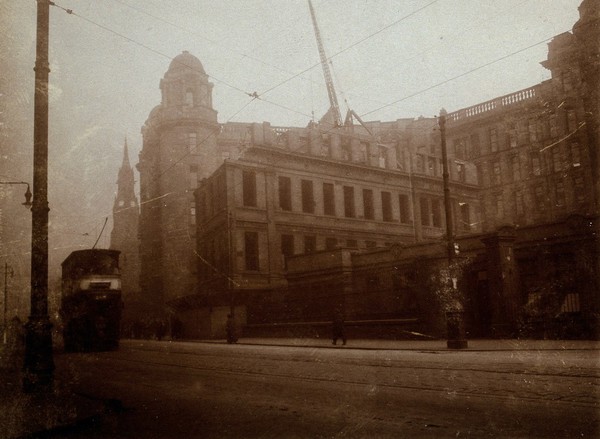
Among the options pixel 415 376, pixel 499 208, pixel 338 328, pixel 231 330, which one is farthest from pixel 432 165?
pixel 415 376

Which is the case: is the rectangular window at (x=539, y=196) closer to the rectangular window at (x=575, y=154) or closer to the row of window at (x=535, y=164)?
the row of window at (x=535, y=164)

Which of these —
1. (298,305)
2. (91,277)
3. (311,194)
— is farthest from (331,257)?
(91,277)

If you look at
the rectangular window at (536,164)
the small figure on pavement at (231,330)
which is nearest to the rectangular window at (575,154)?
the rectangular window at (536,164)

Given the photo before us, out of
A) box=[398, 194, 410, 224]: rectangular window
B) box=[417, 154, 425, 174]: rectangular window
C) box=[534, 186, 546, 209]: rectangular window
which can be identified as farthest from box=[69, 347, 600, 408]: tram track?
box=[534, 186, 546, 209]: rectangular window

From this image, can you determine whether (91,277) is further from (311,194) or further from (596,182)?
(596,182)

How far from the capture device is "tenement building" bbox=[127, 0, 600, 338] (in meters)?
23.8

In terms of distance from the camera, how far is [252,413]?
6.94m

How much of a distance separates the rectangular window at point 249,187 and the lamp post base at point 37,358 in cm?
2948

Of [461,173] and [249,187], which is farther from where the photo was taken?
[461,173]

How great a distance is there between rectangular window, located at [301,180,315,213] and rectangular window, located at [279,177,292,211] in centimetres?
127

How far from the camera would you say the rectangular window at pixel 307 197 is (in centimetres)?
4100

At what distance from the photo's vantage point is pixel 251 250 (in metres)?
37.8

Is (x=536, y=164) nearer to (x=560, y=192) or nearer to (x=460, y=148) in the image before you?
(x=560, y=192)

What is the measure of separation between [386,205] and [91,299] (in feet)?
94.3
